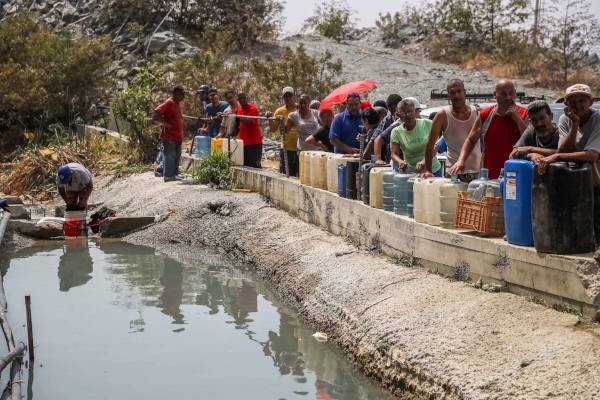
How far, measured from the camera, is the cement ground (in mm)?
6066

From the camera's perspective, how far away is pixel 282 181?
1462 cm

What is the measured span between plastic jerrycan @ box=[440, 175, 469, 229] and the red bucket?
8.30 meters

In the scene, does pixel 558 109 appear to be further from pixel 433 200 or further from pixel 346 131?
pixel 433 200

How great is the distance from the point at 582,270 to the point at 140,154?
1594cm

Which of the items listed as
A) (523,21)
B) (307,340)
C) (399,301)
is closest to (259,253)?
(307,340)

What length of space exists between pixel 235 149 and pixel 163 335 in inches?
316

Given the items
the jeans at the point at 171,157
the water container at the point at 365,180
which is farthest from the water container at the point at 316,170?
the jeans at the point at 171,157

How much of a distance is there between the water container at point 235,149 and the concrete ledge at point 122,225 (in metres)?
2.33

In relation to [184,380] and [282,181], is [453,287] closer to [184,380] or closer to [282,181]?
[184,380]

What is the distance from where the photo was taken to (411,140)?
34.1 feet

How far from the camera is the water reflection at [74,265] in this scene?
1254cm

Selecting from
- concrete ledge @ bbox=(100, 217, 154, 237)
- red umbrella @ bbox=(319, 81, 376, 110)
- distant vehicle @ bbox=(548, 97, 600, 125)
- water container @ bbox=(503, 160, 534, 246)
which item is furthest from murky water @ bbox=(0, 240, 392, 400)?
distant vehicle @ bbox=(548, 97, 600, 125)

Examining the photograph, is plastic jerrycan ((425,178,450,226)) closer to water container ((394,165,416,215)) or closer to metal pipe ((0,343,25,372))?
water container ((394,165,416,215))

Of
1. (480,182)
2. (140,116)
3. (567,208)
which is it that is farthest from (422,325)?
(140,116)
